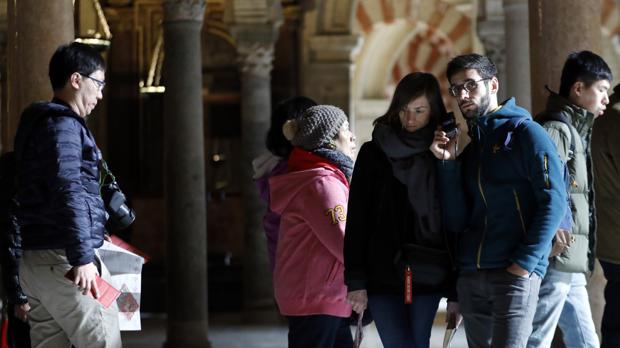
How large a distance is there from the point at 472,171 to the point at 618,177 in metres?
1.43

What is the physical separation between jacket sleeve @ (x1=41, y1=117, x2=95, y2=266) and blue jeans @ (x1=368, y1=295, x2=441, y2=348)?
40.3 inches

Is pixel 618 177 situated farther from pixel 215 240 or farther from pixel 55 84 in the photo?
pixel 215 240

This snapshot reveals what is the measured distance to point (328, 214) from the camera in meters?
4.90

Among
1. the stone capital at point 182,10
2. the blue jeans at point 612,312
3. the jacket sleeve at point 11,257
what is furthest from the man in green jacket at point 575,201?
the stone capital at point 182,10

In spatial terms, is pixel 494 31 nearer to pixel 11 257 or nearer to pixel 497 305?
pixel 11 257

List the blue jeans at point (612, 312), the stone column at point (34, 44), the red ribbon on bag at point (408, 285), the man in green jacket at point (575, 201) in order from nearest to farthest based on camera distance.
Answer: the red ribbon on bag at point (408, 285) < the man in green jacket at point (575, 201) < the blue jeans at point (612, 312) < the stone column at point (34, 44)

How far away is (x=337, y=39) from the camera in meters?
15.2

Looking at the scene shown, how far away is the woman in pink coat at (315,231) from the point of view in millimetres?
4914

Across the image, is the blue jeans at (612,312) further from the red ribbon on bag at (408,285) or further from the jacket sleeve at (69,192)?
the jacket sleeve at (69,192)

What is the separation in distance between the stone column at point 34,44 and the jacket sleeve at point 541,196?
2535 mm

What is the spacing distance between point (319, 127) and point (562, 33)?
1661mm

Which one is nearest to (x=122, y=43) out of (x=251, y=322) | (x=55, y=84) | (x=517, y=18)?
(x=251, y=322)

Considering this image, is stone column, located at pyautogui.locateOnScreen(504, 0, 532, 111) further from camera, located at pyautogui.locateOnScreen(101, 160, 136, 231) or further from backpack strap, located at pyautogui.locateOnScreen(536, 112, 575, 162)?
camera, located at pyautogui.locateOnScreen(101, 160, 136, 231)

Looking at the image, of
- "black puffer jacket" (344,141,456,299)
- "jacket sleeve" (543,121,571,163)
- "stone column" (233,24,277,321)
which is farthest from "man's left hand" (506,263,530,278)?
"stone column" (233,24,277,321)
